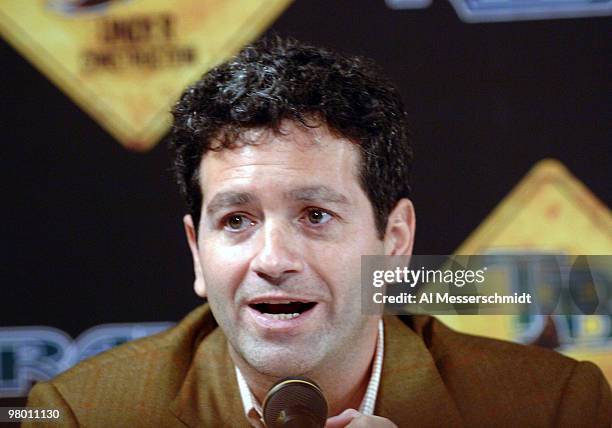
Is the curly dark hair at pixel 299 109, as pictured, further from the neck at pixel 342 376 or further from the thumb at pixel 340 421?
the thumb at pixel 340 421

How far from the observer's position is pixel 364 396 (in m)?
1.74

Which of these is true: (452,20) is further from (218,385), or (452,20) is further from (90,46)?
(218,385)

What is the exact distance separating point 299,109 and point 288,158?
99mm

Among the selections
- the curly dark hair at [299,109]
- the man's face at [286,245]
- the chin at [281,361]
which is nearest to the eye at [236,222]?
the man's face at [286,245]

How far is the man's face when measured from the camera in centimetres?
157

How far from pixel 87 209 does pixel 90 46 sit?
Answer: 1.30 ft

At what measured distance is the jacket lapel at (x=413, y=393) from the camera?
171cm

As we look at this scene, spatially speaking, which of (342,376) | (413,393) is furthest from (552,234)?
(342,376)

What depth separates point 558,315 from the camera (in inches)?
71.2

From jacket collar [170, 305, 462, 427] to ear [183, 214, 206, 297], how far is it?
15 cm

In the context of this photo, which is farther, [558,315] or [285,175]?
[558,315]

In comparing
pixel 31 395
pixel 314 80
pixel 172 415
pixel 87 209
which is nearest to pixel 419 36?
pixel 314 80

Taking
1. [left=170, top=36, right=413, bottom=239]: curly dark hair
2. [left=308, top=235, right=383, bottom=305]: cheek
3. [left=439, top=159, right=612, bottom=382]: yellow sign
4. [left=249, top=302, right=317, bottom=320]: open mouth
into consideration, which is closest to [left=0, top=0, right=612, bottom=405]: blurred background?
[left=439, top=159, right=612, bottom=382]: yellow sign

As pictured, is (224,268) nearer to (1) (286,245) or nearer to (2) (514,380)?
(1) (286,245)
